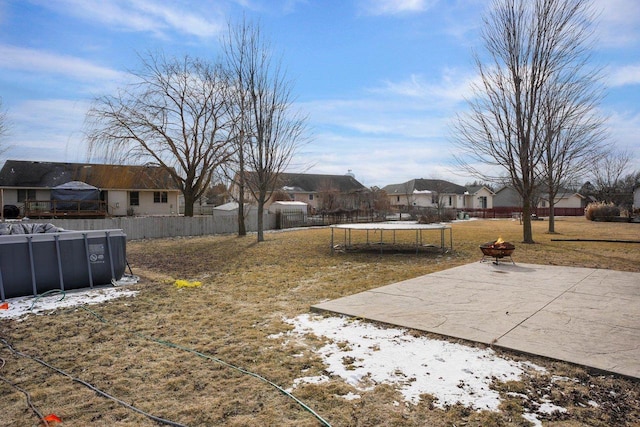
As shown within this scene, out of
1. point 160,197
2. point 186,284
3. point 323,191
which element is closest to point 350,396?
point 186,284

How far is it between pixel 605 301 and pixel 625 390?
3322 millimetres

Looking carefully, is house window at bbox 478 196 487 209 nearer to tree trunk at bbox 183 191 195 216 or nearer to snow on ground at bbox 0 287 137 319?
tree trunk at bbox 183 191 195 216

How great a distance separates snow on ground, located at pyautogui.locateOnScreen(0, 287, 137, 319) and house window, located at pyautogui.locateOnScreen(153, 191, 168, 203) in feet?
97.0

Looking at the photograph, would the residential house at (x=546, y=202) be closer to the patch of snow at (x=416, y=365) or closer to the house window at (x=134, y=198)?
the house window at (x=134, y=198)

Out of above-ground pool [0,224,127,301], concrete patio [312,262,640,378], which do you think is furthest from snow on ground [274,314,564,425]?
above-ground pool [0,224,127,301]

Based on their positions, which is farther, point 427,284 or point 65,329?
point 427,284

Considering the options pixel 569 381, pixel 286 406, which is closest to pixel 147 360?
pixel 286 406

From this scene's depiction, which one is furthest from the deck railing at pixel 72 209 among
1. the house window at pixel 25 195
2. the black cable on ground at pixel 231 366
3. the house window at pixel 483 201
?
the house window at pixel 483 201

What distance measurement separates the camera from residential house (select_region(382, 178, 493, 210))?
5547 centimetres

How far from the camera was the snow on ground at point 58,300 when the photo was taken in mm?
6246

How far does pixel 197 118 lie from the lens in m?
21.5

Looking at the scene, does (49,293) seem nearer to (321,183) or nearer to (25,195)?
(25,195)

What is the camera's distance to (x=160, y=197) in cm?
3588

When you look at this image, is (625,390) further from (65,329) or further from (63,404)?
(65,329)
